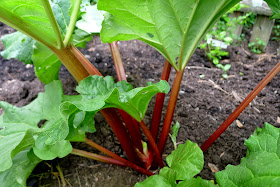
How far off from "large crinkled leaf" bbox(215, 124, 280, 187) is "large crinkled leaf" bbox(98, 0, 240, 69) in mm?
471

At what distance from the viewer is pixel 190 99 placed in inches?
63.4

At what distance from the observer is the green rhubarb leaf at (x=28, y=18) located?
0.88 m

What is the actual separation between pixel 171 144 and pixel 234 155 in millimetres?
330

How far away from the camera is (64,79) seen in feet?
6.08

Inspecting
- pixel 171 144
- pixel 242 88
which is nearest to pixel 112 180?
pixel 171 144

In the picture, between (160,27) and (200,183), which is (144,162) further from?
(160,27)

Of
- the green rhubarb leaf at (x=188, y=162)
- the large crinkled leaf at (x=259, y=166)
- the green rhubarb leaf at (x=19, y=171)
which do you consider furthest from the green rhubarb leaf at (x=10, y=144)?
the large crinkled leaf at (x=259, y=166)

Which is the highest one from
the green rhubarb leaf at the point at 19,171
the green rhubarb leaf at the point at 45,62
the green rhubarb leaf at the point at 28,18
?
the green rhubarb leaf at the point at 28,18

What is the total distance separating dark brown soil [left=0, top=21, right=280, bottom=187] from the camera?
1317 mm

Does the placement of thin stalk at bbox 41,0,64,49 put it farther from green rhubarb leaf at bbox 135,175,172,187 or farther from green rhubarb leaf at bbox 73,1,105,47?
green rhubarb leaf at bbox 135,175,172,187

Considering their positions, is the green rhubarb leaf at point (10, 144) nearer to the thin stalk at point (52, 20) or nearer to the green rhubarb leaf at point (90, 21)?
the thin stalk at point (52, 20)

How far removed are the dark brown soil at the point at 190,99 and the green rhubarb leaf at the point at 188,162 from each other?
31cm

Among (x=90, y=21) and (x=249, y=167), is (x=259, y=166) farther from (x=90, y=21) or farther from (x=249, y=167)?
(x=90, y=21)

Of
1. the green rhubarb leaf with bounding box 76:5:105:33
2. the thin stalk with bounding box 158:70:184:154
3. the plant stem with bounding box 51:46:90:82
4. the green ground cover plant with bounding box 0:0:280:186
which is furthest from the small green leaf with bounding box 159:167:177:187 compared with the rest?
the green rhubarb leaf with bounding box 76:5:105:33
